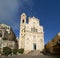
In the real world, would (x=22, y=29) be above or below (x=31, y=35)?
above

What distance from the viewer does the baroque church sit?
53.7 m

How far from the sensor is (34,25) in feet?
190

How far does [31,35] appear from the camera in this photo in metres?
54.9

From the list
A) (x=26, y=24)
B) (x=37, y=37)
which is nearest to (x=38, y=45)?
(x=37, y=37)

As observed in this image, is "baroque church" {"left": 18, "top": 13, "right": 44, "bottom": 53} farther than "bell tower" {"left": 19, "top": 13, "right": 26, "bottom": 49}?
No

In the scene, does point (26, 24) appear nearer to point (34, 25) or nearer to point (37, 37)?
point (34, 25)

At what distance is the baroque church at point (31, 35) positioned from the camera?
176 ft

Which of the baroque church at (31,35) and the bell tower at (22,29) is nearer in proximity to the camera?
the baroque church at (31,35)

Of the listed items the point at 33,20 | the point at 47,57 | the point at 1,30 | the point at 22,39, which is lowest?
the point at 47,57

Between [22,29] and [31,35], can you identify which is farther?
[22,29]

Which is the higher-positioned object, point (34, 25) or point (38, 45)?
point (34, 25)

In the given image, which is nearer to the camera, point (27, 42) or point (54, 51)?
point (54, 51)

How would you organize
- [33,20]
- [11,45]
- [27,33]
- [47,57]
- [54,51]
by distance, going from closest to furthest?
[54,51] < [47,57] < [11,45] < [27,33] < [33,20]

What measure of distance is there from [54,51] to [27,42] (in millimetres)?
47535
